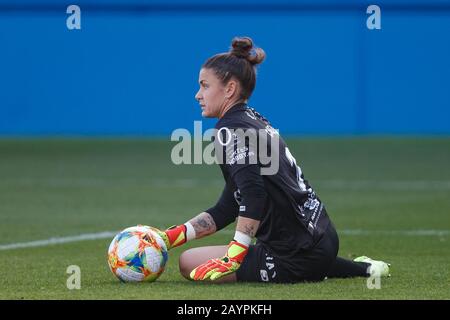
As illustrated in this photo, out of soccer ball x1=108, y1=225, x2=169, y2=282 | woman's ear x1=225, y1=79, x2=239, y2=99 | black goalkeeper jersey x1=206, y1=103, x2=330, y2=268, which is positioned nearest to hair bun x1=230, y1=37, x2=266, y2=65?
woman's ear x1=225, y1=79, x2=239, y2=99

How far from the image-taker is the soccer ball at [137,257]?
272 inches

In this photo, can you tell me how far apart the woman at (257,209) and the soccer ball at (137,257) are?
18 cm

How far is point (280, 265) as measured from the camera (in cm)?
685

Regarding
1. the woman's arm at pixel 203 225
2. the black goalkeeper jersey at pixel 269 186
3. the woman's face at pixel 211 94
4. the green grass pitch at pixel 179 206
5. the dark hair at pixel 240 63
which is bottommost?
the green grass pitch at pixel 179 206

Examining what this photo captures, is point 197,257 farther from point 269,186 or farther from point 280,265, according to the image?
point 269,186

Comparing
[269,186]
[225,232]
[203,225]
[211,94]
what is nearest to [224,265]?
[269,186]

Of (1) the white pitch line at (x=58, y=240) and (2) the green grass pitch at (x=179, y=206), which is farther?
(1) the white pitch line at (x=58, y=240)

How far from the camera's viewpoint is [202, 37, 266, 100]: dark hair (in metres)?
6.87

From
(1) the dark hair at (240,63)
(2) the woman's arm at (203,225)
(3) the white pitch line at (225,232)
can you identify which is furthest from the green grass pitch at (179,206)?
(1) the dark hair at (240,63)

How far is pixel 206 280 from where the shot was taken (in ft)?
22.2

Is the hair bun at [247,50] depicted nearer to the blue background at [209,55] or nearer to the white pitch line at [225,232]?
the white pitch line at [225,232]

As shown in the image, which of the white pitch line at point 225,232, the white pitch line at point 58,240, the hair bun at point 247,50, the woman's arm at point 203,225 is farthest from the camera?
the white pitch line at point 225,232

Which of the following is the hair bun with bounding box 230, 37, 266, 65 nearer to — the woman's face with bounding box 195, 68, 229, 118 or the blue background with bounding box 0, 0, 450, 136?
the woman's face with bounding box 195, 68, 229, 118

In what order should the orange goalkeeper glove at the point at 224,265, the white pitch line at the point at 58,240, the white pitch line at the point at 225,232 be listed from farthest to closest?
1. the white pitch line at the point at 225,232
2. the white pitch line at the point at 58,240
3. the orange goalkeeper glove at the point at 224,265
